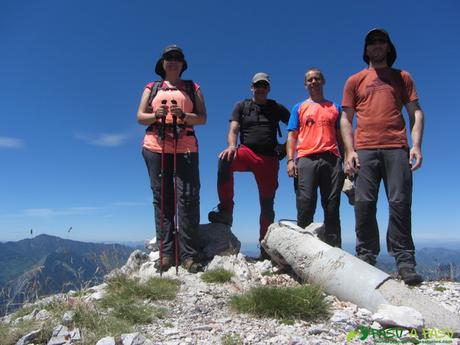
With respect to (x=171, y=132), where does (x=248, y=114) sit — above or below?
above

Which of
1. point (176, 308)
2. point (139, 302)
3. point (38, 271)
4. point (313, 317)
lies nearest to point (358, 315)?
point (313, 317)

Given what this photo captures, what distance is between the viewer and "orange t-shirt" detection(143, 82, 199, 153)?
7.45 meters

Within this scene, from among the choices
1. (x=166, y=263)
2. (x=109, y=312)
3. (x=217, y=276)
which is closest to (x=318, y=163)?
(x=217, y=276)

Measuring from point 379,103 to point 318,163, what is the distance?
1501 millimetres

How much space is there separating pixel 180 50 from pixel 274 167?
304 centimetres

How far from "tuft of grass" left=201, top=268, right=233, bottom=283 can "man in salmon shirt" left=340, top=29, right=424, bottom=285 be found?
7.31 feet

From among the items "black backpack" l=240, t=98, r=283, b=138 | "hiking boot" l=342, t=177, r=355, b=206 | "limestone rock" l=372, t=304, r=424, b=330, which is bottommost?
"limestone rock" l=372, t=304, r=424, b=330

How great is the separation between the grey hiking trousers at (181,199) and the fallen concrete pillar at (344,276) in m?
1.50

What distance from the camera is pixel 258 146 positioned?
830 cm

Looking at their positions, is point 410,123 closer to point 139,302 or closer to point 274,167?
point 274,167

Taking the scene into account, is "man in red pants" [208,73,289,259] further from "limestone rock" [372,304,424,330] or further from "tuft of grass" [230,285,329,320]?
"limestone rock" [372,304,424,330]

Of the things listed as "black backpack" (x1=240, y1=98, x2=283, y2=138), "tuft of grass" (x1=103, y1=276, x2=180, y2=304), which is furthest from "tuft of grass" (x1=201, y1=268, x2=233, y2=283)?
"black backpack" (x1=240, y1=98, x2=283, y2=138)

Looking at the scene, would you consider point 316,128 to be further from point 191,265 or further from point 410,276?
point 191,265

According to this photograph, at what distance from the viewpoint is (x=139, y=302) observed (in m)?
5.47
